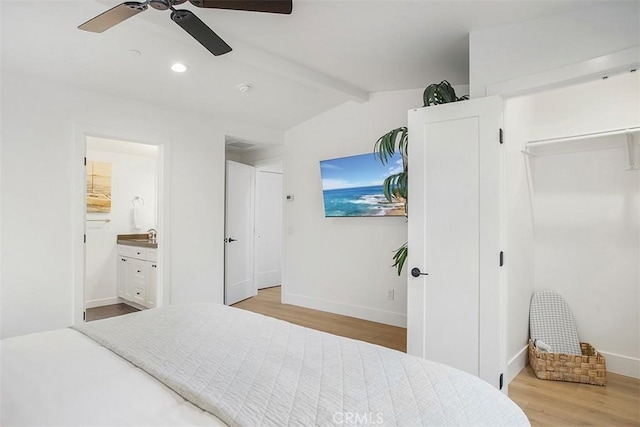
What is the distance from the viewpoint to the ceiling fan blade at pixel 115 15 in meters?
1.78

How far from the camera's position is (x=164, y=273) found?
391cm

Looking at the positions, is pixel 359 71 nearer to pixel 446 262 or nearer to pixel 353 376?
pixel 446 262

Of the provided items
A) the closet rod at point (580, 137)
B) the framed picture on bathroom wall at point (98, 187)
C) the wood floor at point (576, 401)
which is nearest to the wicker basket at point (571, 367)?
the wood floor at point (576, 401)

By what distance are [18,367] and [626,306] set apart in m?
3.82

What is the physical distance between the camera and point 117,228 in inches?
205

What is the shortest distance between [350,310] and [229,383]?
341 cm

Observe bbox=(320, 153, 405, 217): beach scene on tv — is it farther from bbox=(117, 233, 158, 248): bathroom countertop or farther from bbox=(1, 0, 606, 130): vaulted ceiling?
bbox=(117, 233, 158, 248): bathroom countertop

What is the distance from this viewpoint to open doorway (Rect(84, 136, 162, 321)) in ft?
15.5

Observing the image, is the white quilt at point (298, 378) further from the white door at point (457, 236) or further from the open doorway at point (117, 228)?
the open doorway at point (117, 228)

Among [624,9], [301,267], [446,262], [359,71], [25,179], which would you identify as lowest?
[301,267]

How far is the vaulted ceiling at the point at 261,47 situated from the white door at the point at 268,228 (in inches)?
94.1

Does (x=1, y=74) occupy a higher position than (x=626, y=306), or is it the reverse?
(x=1, y=74)

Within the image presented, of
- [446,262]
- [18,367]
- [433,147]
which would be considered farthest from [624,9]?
[18,367]

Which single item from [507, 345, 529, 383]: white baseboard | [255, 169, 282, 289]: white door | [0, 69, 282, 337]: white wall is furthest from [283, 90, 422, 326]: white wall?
[0, 69, 282, 337]: white wall
